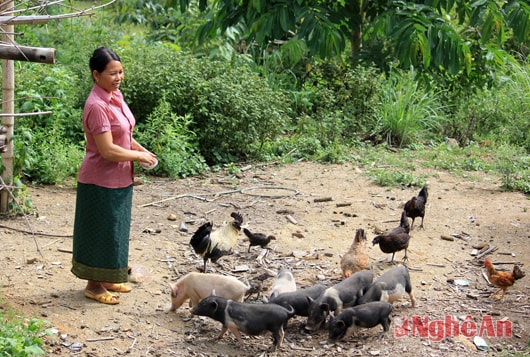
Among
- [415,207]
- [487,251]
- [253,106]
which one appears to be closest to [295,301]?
[415,207]

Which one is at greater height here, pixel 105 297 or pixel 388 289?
pixel 388 289

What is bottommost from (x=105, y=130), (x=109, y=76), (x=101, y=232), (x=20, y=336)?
(x=20, y=336)

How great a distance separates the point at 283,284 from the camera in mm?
6242

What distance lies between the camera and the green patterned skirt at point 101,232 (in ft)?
18.9

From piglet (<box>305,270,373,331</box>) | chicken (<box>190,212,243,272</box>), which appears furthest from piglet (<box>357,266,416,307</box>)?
chicken (<box>190,212,243,272</box>)

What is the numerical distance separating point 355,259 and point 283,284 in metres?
0.79

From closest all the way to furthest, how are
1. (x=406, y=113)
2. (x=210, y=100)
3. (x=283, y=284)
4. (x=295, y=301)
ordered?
1. (x=295, y=301)
2. (x=283, y=284)
3. (x=210, y=100)
4. (x=406, y=113)

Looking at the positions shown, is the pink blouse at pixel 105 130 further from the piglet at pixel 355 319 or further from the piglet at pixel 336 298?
the piglet at pixel 355 319

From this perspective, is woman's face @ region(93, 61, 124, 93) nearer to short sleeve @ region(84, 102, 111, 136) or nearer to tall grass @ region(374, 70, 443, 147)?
short sleeve @ region(84, 102, 111, 136)

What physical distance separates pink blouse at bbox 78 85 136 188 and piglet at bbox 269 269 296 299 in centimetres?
143

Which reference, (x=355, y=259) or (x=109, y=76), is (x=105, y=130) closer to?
(x=109, y=76)

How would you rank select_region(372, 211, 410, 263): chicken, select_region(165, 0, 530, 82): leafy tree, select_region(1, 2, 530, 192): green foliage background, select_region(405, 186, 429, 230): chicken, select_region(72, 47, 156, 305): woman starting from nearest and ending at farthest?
select_region(72, 47, 156, 305): woman, select_region(372, 211, 410, 263): chicken, select_region(405, 186, 429, 230): chicken, select_region(165, 0, 530, 82): leafy tree, select_region(1, 2, 530, 192): green foliage background

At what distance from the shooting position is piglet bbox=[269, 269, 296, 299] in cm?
614

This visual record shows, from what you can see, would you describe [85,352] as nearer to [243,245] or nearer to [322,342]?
[322,342]
